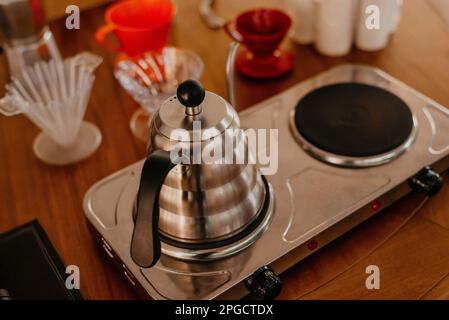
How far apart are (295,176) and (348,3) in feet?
1.37

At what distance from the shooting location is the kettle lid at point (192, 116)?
0.68 metres

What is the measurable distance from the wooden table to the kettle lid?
9.7 inches

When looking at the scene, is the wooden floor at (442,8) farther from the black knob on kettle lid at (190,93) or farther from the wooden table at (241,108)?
the black knob on kettle lid at (190,93)

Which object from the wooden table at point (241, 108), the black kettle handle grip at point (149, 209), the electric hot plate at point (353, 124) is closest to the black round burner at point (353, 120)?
the electric hot plate at point (353, 124)

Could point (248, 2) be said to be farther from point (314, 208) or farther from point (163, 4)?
point (314, 208)

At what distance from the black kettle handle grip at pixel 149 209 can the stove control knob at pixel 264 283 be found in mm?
133

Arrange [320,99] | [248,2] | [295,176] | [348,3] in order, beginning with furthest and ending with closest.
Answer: [248,2], [348,3], [320,99], [295,176]

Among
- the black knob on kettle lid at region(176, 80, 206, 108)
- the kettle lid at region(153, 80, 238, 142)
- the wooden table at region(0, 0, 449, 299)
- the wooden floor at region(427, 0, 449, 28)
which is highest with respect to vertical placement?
the black knob on kettle lid at region(176, 80, 206, 108)

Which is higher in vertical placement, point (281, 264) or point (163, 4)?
point (163, 4)

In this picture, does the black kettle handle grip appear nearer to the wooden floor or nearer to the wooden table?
the wooden table

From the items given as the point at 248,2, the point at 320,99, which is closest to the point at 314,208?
the point at 320,99

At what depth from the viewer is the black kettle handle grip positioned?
65 centimetres

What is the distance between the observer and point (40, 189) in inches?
38.1

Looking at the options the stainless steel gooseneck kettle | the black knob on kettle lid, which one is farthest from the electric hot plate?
the black knob on kettle lid
